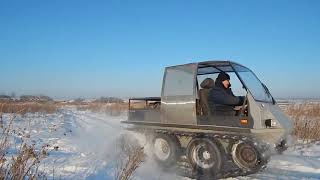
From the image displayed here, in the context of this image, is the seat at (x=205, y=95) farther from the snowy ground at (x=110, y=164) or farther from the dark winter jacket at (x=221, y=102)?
the snowy ground at (x=110, y=164)

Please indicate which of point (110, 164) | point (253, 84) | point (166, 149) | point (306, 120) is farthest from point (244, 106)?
point (306, 120)

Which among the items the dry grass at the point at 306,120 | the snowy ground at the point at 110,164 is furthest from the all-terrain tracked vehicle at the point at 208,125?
the dry grass at the point at 306,120

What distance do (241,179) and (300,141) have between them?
495 cm

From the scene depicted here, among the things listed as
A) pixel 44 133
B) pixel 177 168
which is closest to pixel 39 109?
pixel 44 133

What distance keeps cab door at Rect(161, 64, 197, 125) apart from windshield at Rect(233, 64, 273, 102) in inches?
41.6

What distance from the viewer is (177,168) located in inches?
330

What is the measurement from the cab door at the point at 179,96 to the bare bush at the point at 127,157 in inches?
42.5

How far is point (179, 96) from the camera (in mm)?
8742

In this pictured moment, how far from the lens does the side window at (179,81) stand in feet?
28.4

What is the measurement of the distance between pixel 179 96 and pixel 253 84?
167 cm

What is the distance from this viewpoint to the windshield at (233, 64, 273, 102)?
8.12 m

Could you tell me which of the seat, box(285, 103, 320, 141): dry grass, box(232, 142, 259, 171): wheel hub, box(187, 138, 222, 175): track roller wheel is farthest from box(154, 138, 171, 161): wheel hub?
box(285, 103, 320, 141): dry grass

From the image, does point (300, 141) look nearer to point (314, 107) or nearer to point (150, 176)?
point (314, 107)

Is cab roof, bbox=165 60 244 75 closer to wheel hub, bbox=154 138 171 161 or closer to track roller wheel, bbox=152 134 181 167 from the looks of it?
track roller wheel, bbox=152 134 181 167
